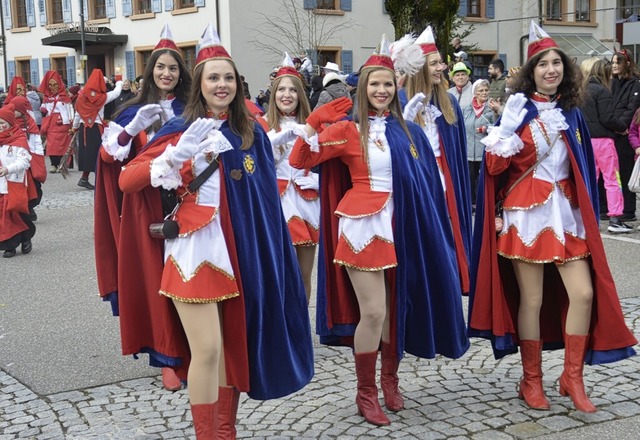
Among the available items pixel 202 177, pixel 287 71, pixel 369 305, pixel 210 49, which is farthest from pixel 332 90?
pixel 202 177

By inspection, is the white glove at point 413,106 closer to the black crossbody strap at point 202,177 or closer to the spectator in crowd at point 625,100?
the black crossbody strap at point 202,177

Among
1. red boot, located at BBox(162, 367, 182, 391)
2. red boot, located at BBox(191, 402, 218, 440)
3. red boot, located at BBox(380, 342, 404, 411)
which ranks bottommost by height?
red boot, located at BBox(162, 367, 182, 391)

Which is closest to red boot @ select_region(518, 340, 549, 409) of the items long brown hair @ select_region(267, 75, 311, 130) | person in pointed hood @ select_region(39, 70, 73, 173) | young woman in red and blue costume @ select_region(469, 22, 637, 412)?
young woman in red and blue costume @ select_region(469, 22, 637, 412)

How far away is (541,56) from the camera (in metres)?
4.73

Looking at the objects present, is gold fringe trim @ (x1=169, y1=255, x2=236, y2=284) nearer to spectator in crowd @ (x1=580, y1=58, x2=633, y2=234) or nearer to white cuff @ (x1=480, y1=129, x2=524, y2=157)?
white cuff @ (x1=480, y1=129, x2=524, y2=157)

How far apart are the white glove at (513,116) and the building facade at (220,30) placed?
21.1 meters

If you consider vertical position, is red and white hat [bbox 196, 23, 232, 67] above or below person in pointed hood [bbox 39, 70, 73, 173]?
above

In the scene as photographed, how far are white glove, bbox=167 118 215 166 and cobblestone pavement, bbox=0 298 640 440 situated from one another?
1455mm

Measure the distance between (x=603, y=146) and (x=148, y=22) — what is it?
2177 cm

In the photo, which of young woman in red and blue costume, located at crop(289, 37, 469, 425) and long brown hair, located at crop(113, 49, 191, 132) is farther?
long brown hair, located at crop(113, 49, 191, 132)

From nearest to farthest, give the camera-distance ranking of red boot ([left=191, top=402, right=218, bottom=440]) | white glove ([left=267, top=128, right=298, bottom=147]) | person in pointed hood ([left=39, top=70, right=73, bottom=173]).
Result: red boot ([left=191, top=402, right=218, bottom=440])
white glove ([left=267, top=128, right=298, bottom=147])
person in pointed hood ([left=39, top=70, right=73, bottom=173])

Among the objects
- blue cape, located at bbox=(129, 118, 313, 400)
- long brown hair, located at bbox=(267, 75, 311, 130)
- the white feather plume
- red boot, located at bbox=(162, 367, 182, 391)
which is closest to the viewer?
blue cape, located at bbox=(129, 118, 313, 400)

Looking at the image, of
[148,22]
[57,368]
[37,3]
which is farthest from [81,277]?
[37,3]

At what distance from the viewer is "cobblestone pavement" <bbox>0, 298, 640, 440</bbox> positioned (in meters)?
4.48
